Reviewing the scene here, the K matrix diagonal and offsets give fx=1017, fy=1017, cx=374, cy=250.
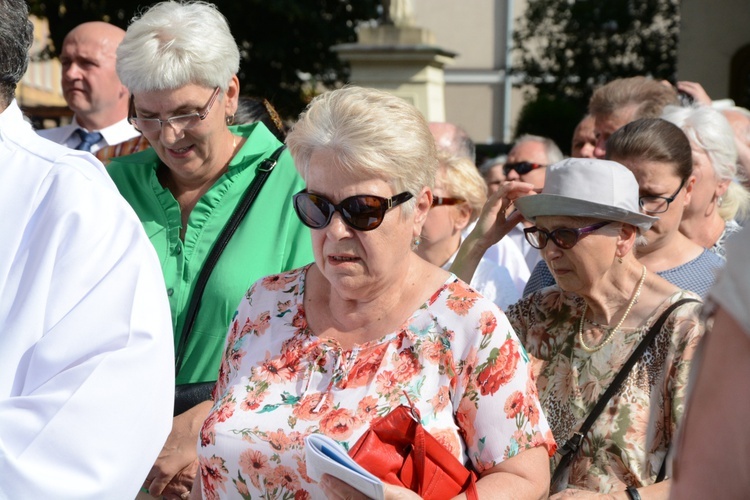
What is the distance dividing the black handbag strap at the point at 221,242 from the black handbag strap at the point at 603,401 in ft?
4.43

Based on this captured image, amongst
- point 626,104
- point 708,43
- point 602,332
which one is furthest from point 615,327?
point 708,43

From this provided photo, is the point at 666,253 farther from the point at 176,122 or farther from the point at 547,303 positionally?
the point at 176,122

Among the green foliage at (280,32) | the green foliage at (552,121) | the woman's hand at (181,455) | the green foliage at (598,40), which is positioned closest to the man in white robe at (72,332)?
the woman's hand at (181,455)

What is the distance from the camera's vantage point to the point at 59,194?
6.70 ft

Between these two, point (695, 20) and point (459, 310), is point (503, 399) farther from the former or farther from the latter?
point (695, 20)

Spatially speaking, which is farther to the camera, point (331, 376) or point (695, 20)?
point (695, 20)

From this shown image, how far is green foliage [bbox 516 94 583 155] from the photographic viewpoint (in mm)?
17156

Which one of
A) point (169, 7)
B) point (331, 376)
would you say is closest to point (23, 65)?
point (331, 376)

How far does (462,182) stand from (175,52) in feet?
5.27

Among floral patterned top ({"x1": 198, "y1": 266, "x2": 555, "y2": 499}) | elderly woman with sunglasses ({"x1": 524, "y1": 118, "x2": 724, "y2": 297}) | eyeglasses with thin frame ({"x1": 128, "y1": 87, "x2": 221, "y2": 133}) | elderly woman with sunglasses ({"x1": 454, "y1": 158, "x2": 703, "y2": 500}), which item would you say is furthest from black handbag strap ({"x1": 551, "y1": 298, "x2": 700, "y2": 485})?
eyeglasses with thin frame ({"x1": 128, "y1": 87, "x2": 221, "y2": 133})

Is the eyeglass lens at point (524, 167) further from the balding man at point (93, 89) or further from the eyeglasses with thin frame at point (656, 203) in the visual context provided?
the balding man at point (93, 89)

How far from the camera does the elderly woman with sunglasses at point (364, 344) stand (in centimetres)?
274

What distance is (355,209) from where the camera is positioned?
291cm

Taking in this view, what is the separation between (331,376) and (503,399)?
502 millimetres
